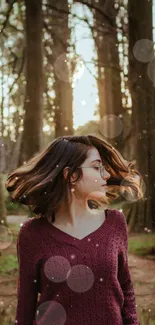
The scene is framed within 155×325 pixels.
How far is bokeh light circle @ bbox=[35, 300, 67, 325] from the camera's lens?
2123 millimetres

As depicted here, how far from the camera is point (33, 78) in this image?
8.16 m

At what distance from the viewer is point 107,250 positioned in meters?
2.18

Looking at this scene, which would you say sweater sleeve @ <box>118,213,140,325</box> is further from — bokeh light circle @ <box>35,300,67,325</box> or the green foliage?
the green foliage

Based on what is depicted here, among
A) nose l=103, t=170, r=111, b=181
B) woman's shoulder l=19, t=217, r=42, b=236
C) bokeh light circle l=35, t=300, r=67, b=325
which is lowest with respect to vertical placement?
bokeh light circle l=35, t=300, r=67, b=325

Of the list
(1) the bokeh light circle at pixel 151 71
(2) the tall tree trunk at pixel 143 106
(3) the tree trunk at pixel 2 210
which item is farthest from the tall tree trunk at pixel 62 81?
(3) the tree trunk at pixel 2 210

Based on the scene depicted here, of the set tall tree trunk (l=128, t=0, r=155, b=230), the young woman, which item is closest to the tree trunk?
tall tree trunk (l=128, t=0, r=155, b=230)

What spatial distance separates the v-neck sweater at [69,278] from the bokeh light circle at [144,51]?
5864mm

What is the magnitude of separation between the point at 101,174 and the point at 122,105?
35.2 feet

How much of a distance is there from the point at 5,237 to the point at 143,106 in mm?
2818

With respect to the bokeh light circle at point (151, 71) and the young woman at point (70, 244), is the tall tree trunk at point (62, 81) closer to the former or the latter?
the bokeh light circle at point (151, 71)

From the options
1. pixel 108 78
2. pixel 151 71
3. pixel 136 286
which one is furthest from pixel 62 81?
pixel 136 286

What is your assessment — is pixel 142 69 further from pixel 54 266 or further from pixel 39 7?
pixel 54 266

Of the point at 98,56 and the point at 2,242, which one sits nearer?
the point at 2,242

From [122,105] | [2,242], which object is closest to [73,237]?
[2,242]
